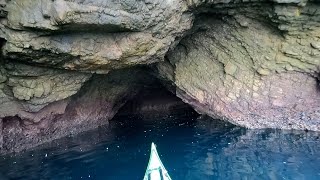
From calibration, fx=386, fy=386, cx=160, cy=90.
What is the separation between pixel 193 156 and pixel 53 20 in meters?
4.94

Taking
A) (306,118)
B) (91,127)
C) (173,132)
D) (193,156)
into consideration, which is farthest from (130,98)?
(306,118)

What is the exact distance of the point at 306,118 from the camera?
11438 millimetres

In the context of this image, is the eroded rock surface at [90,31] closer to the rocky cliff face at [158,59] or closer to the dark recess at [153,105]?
the rocky cliff face at [158,59]

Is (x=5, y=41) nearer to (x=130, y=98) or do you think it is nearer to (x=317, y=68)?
(x=130, y=98)

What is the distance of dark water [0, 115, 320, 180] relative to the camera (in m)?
9.13

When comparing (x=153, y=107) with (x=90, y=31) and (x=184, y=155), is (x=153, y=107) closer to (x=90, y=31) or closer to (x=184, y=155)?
(x=184, y=155)

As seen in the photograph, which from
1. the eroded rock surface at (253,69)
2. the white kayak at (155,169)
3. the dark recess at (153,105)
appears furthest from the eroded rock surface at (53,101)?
the white kayak at (155,169)

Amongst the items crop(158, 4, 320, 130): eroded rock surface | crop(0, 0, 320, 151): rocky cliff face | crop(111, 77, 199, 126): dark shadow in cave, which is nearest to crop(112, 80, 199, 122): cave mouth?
crop(111, 77, 199, 126): dark shadow in cave

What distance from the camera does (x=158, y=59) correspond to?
10867mm

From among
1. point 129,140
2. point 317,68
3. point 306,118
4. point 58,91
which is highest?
point 317,68

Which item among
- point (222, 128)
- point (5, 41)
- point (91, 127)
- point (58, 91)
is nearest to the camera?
point (5, 41)

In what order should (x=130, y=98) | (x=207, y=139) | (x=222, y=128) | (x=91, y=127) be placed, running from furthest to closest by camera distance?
(x=130, y=98)
(x=91, y=127)
(x=222, y=128)
(x=207, y=139)

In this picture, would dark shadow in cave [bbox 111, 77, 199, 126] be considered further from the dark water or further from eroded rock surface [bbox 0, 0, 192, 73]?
eroded rock surface [bbox 0, 0, 192, 73]

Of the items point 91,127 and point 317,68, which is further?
point 91,127
